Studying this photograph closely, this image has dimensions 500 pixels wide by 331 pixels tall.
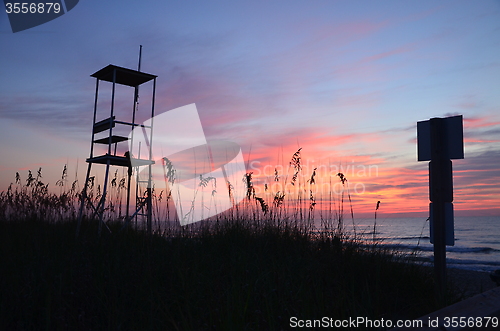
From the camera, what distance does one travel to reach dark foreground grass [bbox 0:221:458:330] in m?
2.96

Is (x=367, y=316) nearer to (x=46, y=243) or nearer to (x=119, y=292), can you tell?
(x=119, y=292)

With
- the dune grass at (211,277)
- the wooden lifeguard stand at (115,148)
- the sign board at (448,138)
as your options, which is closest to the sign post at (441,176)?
the sign board at (448,138)

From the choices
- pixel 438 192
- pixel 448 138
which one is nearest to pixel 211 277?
pixel 438 192

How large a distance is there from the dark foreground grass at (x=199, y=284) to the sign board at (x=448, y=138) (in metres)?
1.54

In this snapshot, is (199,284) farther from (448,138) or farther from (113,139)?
(113,139)

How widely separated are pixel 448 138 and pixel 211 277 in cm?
324

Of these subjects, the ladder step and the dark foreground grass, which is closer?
the dark foreground grass

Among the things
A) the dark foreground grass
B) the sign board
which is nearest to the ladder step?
the dark foreground grass

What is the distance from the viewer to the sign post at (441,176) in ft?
13.4

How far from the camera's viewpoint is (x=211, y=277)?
12.9 feet

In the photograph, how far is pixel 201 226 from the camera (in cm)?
633

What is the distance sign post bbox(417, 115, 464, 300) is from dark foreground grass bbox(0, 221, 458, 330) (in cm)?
51

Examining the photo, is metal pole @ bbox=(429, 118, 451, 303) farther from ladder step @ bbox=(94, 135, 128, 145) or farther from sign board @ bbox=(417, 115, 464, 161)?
ladder step @ bbox=(94, 135, 128, 145)

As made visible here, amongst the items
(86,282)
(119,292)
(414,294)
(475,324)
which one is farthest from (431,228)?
(86,282)
